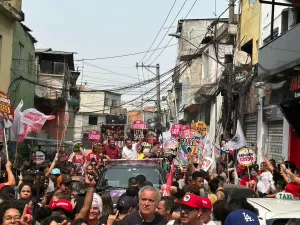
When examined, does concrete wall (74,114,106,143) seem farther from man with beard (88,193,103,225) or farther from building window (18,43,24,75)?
man with beard (88,193,103,225)

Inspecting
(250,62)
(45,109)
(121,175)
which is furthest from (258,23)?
(45,109)

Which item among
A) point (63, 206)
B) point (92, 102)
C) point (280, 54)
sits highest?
point (92, 102)

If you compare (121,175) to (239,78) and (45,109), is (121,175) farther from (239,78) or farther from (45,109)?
(45,109)

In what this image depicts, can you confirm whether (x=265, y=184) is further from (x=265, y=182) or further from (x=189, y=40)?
(x=189, y=40)

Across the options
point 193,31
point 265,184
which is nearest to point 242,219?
point 265,184

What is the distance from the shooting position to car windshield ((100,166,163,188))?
11.3 meters

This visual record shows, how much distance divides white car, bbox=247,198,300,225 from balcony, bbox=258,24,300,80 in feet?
22.2

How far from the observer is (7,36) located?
22531 millimetres

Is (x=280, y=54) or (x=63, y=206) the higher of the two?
(x=280, y=54)

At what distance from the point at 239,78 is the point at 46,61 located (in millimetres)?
16226

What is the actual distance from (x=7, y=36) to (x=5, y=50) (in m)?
0.62

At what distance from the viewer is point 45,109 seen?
35375mm

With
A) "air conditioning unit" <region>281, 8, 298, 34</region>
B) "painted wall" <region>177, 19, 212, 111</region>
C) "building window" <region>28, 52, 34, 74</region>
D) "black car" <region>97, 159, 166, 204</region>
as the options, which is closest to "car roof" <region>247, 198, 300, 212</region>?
"black car" <region>97, 159, 166, 204</region>

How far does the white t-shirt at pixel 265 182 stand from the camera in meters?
11.5
